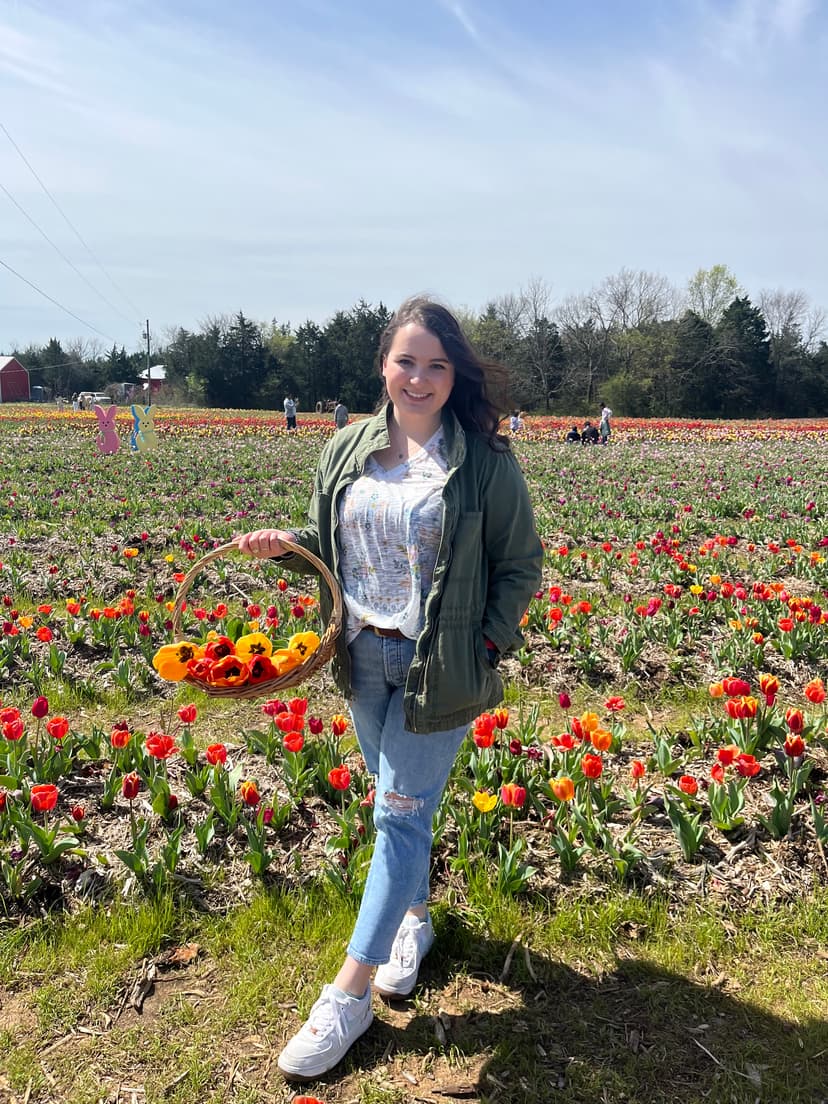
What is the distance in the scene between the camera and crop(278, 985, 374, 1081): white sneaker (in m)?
2.17

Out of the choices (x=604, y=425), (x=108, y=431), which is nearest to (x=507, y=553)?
(x=108, y=431)

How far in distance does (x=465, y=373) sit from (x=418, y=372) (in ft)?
0.48

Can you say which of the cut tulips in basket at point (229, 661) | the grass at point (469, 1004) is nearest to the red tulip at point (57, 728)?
the grass at point (469, 1004)

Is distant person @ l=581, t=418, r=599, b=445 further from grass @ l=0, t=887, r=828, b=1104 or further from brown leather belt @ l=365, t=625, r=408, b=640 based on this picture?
brown leather belt @ l=365, t=625, r=408, b=640

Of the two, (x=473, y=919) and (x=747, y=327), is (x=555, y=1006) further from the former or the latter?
(x=747, y=327)

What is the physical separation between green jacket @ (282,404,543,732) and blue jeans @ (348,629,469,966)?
7 centimetres

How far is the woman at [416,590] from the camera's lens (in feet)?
7.14

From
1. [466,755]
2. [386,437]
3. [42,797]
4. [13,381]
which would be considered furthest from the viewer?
[13,381]

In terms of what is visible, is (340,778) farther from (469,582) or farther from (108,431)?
(108,431)

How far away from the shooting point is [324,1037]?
7.17 feet

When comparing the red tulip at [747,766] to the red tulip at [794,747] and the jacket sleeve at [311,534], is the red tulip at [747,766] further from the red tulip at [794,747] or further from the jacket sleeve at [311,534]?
the jacket sleeve at [311,534]

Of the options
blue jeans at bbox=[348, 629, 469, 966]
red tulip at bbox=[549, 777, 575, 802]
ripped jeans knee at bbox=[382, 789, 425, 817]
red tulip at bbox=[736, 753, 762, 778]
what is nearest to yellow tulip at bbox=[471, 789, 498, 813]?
red tulip at bbox=[549, 777, 575, 802]

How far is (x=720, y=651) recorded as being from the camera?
4895 mm

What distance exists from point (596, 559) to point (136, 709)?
459 cm
